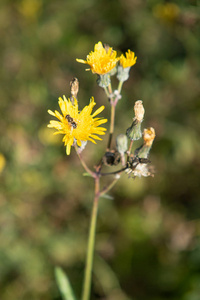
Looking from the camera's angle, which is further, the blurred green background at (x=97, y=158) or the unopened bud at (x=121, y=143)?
the blurred green background at (x=97, y=158)

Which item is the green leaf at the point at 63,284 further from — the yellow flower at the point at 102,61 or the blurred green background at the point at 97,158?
the yellow flower at the point at 102,61

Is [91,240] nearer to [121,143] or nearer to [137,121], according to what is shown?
[121,143]

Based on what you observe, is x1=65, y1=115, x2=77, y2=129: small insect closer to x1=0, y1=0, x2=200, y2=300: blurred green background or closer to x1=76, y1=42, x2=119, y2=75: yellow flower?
x1=76, y1=42, x2=119, y2=75: yellow flower

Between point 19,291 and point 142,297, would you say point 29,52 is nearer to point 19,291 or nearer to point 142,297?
point 19,291

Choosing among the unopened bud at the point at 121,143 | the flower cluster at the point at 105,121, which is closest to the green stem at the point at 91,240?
the flower cluster at the point at 105,121

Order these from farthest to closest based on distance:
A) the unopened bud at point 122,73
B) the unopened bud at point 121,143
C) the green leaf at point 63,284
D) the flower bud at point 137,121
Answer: the green leaf at point 63,284 → the unopened bud at point 122,73 → the flower bud at point 137,121 → the unopened bud at point 121,143

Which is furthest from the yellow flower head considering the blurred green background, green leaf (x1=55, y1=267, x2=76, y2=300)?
green leaf (x1=55, y1=267, x2=76, y2=300)

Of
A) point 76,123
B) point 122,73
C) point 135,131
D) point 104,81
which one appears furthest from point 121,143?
point 122,73

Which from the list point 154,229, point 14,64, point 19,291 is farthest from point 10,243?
point 14,64
